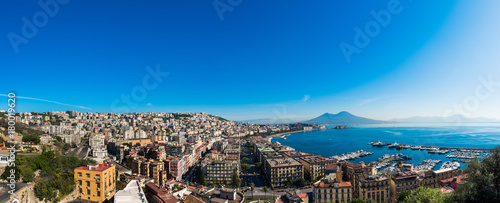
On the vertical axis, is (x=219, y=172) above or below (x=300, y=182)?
above

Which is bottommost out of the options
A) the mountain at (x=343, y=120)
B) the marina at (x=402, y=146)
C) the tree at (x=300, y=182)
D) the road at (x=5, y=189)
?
the mountain at (x=343, y=120)

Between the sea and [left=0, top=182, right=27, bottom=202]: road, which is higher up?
[left=0, top=182, right=27, bottom=202]: road

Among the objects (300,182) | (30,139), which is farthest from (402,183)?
(30,139)

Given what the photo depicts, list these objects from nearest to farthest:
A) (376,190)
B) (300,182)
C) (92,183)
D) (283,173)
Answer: (92,183)
(376,190)
(300,182)
(283,173)

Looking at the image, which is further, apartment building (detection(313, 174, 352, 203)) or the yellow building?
apartment building (detection(313, 174, 352, 203))

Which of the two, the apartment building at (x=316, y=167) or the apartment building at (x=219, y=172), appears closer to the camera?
the apartment building at (x=219, y=172)

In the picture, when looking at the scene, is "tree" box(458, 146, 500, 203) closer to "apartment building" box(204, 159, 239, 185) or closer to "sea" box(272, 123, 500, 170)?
"apartment building" box(204, 159, 239, 185)

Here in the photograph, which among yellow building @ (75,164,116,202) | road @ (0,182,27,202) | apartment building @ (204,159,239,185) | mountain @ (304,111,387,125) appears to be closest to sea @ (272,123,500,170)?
apartment building @ (204,159,239,185)

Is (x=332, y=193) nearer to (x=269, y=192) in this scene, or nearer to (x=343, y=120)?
(x=269, y=192)

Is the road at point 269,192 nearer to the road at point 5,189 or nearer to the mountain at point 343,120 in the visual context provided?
the road at point 5,189

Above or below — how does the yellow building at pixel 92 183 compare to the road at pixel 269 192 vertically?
above

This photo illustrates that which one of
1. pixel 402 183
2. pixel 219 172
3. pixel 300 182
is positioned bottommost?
pixel 300 182

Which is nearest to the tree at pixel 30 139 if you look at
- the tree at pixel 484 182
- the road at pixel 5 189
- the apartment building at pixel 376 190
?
the road at pixel 5 189
